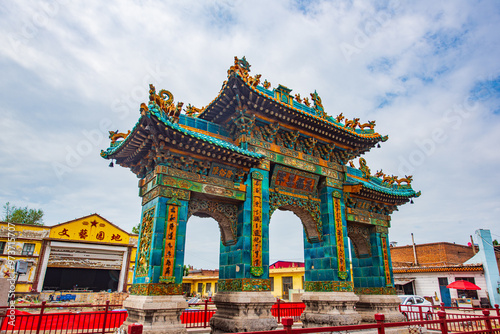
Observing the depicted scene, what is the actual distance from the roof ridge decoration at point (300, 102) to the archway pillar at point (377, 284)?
517 cm

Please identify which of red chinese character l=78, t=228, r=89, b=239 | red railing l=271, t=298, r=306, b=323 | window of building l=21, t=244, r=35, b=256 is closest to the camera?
red railing l=271, t=298, r=306, b=323

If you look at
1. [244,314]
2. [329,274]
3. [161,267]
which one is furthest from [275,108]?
[244,314]

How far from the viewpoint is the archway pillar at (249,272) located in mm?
10328

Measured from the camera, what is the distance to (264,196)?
40.7ft

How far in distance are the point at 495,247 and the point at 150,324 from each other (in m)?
30.8

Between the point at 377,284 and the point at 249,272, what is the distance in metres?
7.79

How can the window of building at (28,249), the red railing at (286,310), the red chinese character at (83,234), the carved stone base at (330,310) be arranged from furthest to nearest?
1. the red chinese character at (83,234)
2. the window of building at (28,249)
3. the red railing at (286,310)
4. the carved stone base at (330,310)

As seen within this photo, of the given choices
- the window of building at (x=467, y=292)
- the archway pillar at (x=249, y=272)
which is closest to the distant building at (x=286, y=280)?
the window of building at (x=467, y=292)

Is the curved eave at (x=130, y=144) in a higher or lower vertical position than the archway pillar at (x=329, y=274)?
higher

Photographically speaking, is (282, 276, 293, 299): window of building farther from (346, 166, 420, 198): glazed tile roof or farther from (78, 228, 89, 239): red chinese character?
(78, 228, 89, 239): red chinese character

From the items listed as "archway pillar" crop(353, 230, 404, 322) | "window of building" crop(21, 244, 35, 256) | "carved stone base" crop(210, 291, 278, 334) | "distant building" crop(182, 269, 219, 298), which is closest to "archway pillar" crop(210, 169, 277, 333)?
"carved stone base" crop(210, 291, 278, 334)

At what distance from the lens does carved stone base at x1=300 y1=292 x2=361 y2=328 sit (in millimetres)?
12164

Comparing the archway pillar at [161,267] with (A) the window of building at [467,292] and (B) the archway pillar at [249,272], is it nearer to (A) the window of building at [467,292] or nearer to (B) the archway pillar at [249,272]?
(B) the archway pillar at [249,272]

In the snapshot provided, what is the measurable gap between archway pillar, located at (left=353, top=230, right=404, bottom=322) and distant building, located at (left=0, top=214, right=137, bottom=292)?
21.4 meters
